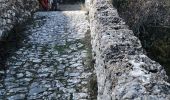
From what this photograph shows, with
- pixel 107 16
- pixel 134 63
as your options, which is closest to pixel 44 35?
pixel 107 16

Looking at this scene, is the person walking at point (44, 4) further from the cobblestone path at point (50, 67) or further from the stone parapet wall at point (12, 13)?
the cobblestone path at point (50, 67)

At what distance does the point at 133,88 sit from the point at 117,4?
363 inches

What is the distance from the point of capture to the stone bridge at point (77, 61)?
3484 millimetres

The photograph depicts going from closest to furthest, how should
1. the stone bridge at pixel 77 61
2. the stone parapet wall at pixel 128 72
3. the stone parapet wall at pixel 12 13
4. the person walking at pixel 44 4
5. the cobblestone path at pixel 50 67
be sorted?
the stone parapet wall at pixel 128 72
the stone bridge at pixel 77 61
the cobblestone path at pixel 50 67
the stone parapet wall at pixel 12 13
the person walking at pixel 44 4

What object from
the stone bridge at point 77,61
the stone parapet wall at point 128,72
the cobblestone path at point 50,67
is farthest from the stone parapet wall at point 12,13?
the stone parapet wall at point 128,72

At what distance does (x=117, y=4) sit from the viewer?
39.9 feet

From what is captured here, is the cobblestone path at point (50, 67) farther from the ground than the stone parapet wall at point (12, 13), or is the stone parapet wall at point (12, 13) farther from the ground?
the stone parapet wall at point (12, 13)

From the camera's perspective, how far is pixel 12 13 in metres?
10.2

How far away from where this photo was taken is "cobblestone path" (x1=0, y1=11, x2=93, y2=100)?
625 centimetres

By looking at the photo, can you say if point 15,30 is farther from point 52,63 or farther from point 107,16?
point 107,16

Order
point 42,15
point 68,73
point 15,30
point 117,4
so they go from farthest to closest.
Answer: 1. point 42,15
2. point 117,4
3. point 15,30
4. point 68,73

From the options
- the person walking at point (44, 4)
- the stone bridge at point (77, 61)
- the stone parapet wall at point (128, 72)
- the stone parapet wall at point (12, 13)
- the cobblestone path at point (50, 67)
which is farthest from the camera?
the person walking at point (44, 4)

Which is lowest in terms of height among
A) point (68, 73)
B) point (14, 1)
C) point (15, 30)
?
point (68, 73)

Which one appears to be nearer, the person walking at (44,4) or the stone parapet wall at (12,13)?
the stone parapet wall at (12,13)
